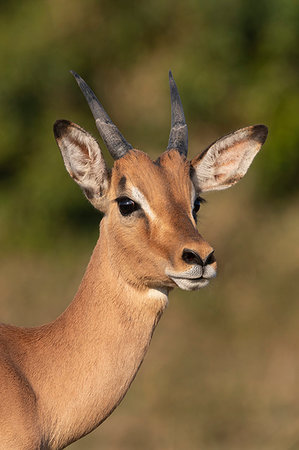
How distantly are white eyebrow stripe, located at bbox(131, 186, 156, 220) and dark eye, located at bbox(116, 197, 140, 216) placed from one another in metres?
0.04

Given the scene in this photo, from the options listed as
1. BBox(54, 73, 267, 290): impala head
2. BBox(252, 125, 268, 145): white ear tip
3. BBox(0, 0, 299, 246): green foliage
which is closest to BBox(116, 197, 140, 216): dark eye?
BBox(54, 73, 267, 290): impala head

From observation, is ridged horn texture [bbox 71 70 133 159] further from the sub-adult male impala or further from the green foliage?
the green foliage

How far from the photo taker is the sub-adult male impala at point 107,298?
252 inches

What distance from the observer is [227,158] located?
7746 mm

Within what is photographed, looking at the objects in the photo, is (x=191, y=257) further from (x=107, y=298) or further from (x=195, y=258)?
(x=107, y=298)

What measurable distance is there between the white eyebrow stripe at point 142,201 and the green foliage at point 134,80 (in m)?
10.7

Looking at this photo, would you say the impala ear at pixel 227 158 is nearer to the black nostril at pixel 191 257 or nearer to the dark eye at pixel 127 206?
the dark eye at pixel 127 206

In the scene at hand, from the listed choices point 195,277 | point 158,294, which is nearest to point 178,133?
point 158,294

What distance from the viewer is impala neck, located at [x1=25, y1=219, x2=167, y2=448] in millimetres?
6581

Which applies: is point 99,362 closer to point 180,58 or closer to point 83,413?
point 83,413

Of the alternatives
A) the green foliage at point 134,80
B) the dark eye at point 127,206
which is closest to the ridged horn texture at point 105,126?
the dark eye at point 127,206

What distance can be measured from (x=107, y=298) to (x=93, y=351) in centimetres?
39

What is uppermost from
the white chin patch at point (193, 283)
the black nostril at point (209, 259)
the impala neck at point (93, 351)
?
the black nostril at point (209, 259)

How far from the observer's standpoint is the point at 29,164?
18.4 metres
